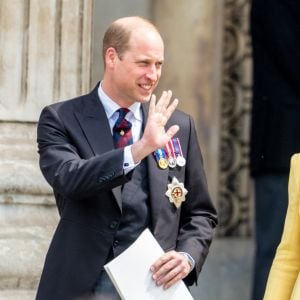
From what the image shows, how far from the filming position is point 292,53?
6.98 metres

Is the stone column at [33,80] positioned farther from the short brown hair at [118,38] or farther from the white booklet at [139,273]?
the white booklet at [139,273]

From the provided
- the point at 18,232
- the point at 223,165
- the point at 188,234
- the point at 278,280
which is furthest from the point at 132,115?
the point at 223,165

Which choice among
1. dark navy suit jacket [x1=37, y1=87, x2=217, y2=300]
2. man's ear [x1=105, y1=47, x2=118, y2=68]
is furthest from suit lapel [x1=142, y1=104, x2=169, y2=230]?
man's ear [x1=105, y1=47, x2=118, y2=68]

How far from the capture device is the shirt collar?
498 centimetres

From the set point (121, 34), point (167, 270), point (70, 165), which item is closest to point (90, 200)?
point (70, 165)

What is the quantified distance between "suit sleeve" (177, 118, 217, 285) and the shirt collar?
0.23m

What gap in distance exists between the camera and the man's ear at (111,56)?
4.93m

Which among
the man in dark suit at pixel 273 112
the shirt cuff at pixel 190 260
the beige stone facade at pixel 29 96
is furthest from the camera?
the man in dark suit at pixel 273 112

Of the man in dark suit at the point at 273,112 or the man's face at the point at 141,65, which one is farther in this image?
the man in dark suit at the point at 273,112

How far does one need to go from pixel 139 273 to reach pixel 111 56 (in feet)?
2.68

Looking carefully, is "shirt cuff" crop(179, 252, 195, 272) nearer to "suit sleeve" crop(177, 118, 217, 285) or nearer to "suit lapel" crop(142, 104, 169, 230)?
"suit sleeve" crop(177, 118, 217, 285)

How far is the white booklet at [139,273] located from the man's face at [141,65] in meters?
0.54

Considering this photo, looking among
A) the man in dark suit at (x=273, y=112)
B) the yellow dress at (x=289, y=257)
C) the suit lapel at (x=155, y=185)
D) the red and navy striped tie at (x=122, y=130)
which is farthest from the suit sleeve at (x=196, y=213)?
the man in dark suit at (x=273, y=112)

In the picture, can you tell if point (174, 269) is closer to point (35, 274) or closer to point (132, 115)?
point (132, 115)
